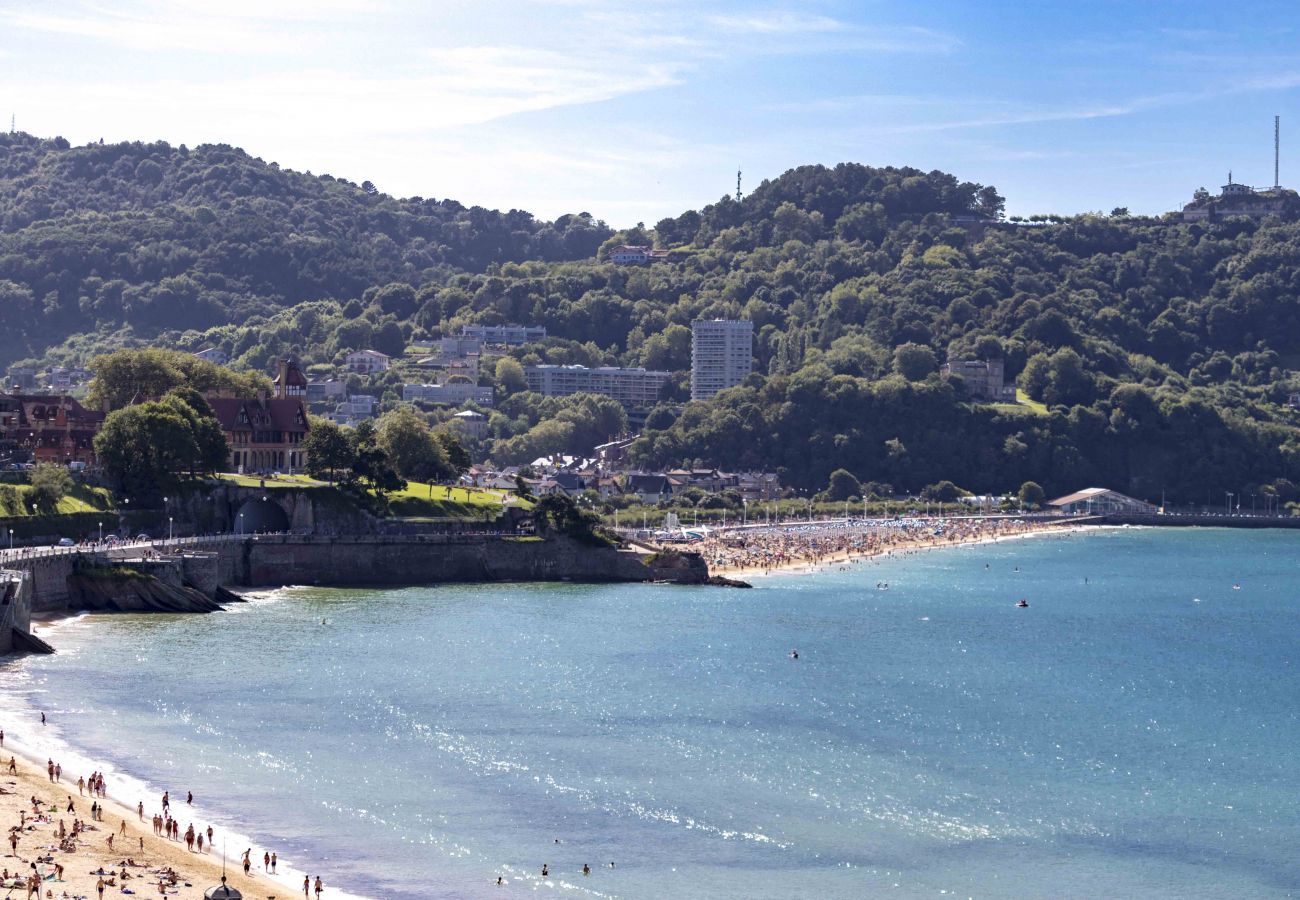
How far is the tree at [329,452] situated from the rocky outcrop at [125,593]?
18.2m

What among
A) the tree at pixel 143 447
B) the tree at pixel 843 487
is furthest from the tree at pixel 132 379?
the tree at pixel 843 487

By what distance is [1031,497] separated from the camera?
168m

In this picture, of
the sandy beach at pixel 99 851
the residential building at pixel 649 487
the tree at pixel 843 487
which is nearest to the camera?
the sandy beach at pixel 99 851

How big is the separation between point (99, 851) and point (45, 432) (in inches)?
2177

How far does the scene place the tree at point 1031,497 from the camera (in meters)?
167

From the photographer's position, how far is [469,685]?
60469mm

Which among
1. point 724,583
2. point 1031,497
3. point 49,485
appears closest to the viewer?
point 49,485

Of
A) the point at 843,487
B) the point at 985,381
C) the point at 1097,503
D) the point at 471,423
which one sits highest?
the point at 985,381

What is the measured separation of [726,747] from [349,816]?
12447mm

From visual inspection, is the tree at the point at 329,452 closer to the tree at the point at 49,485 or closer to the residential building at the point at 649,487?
the tree at the point at 49,485

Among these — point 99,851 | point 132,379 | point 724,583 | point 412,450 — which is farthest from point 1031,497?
point 99,851

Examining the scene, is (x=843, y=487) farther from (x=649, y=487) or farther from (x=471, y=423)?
(x=471, y=423)

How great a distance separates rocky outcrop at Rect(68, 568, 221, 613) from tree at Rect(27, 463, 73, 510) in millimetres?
7837

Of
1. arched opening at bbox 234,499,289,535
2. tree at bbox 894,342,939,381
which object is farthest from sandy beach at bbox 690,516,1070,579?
tree at bbox 894,342,939,381
